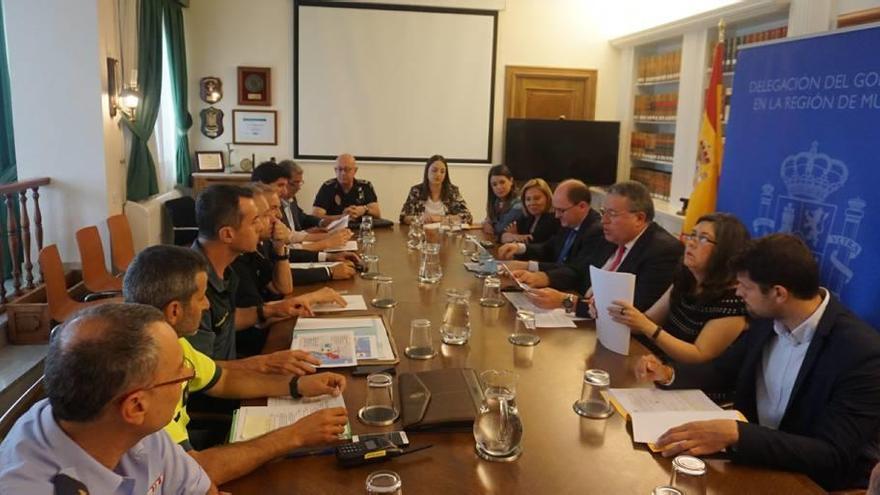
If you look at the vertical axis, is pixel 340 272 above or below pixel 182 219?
above

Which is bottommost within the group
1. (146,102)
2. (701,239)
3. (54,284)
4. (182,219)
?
(54,284)

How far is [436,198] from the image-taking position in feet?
17.6

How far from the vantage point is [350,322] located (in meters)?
2.37

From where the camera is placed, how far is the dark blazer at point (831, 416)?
1486 millimetres

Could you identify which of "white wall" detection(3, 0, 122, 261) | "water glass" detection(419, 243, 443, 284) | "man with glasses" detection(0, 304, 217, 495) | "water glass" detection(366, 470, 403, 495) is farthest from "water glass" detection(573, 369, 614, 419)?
"white wall" detection(3, 0, 122, 261)

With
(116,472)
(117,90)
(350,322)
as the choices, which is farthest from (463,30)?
(116,472)

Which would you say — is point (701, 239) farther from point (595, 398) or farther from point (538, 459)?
point (538, 459)

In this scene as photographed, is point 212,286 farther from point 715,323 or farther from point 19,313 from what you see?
point 19,313

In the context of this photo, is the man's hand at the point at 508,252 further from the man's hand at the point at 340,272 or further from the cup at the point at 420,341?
the cup at the point at 420,341

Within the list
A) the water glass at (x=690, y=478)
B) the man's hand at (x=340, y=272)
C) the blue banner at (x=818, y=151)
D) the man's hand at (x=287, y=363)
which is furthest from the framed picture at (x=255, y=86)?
the water glass at (x=690, y=478)

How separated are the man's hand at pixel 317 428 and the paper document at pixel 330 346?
1.39 feet

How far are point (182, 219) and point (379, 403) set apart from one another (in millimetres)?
4589

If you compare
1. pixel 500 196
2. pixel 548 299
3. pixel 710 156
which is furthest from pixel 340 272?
pixel 710 156

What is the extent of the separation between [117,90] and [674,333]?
4417mm
